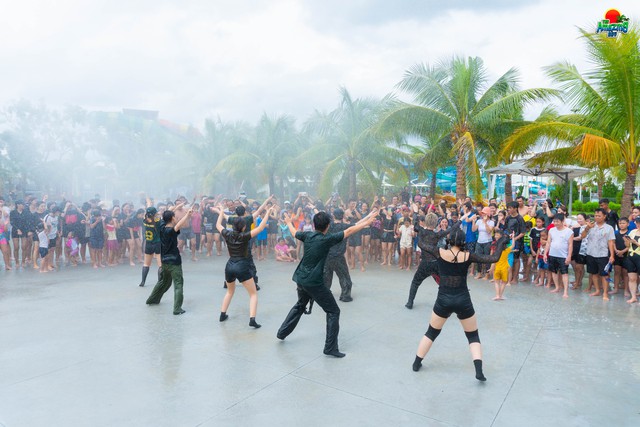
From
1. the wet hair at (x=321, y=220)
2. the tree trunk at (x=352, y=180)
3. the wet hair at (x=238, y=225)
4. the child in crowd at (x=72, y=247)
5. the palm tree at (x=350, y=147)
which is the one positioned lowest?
the child in crowd at (x=72, y=247)

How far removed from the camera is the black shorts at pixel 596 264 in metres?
8.16

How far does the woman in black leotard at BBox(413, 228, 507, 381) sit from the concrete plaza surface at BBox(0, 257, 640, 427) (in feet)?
1.28

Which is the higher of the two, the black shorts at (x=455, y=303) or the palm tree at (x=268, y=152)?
the palm tree at (x=268, y=152)

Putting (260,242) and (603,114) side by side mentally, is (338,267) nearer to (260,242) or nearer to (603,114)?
(260,242)

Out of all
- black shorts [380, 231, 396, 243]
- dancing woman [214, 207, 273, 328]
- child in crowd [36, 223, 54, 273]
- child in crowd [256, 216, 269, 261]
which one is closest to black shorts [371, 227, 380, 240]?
→ black shorts [380, 231, 396, 243]

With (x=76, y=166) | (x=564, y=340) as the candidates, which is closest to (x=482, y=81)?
(x=564, y=340)

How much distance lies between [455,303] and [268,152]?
1964cm

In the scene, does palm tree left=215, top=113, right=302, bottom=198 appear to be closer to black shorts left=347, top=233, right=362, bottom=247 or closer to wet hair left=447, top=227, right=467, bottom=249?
black shorts left=347, top=233, right=362, bottom=247

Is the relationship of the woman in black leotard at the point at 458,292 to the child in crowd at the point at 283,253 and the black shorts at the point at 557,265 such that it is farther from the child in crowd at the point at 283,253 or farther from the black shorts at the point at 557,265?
the child in crowd at the point at 283,253

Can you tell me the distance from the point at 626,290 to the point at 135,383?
342 inches

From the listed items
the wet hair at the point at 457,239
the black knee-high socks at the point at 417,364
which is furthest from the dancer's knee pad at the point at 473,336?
the wet hair at the point at 457,239

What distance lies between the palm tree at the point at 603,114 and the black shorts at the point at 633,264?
10.4 ft

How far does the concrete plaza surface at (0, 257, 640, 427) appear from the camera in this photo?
12.6ft

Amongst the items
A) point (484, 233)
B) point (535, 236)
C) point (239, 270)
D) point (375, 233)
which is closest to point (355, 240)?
point (375, 233)
